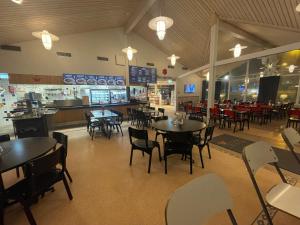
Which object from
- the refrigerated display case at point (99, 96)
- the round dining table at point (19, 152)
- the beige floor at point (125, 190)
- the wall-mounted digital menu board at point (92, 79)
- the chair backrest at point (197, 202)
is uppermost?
the wall-mounted digital menu board at point (92, 79)

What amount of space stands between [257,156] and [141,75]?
8.10 m

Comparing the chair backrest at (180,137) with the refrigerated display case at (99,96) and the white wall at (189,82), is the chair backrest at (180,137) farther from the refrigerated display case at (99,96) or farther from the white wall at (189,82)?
the white wall at (189,82)

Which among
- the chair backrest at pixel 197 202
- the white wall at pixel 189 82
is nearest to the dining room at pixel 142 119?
the chair backrest at pixel 197 202

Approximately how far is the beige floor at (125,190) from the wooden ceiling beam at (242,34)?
5.19m

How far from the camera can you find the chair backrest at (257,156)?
137 centimetres

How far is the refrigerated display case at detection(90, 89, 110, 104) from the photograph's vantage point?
7.75 meters

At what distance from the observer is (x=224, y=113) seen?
18.4ft

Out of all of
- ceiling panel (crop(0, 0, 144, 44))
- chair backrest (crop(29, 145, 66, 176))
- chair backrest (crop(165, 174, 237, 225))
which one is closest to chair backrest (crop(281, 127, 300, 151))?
chair backrest (crop(165, 174, 237, 225))

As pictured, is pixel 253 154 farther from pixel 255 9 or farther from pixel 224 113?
pixel 255 9

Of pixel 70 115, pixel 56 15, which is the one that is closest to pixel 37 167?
pixel 56 15

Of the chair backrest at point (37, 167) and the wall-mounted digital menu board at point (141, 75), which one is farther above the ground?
the wall-mounted digital menu board at point (141, 75)

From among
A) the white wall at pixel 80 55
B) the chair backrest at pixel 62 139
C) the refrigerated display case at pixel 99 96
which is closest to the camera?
the chair backrest at pixel 62 139

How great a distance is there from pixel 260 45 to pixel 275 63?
2.28m

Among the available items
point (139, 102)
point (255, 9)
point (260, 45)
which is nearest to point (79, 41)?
point (139, 102)
